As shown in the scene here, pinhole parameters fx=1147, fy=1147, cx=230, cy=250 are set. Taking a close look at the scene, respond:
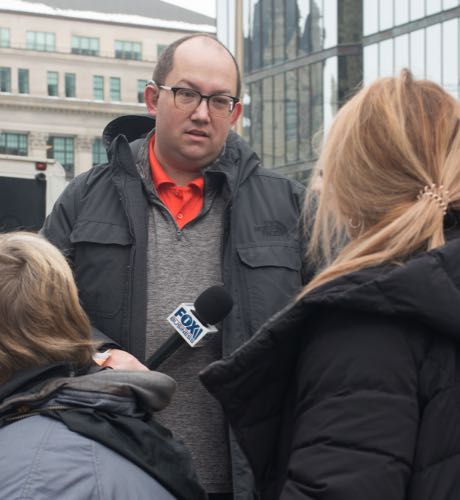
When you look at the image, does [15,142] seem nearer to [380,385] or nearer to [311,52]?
[311,52]

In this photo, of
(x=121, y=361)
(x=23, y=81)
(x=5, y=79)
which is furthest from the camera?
(x=23, y=81)

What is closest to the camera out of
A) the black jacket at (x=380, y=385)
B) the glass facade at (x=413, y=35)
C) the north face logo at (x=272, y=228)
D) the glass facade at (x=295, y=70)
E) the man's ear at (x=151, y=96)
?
the black jacket at (x=380, y=385)

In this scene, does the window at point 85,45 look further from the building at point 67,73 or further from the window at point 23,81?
the window at point 23,81

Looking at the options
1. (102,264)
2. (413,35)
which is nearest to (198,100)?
(102,264)

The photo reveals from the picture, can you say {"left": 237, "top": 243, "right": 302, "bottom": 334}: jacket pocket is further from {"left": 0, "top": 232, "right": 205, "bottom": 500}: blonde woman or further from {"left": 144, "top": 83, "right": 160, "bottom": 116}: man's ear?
{"left": 0, "top": 232, "right": 205, "bottom": 500}: blonde woman

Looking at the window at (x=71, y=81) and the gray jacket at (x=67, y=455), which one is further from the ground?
the window at (x=71, y=81)

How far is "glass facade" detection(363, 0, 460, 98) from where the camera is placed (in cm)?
3353

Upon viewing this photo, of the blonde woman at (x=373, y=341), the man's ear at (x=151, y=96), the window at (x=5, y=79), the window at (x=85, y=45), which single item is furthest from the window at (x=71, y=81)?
the blonde woman at (x=373, y=341)

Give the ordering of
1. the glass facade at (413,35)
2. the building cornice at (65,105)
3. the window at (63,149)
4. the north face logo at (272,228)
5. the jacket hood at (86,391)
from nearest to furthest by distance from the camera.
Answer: the jacket hood at (86,391)
the north face logo at (272,228)
the glass facade at (413,35)
the building cornice at (65,105)
the window at (63,149)

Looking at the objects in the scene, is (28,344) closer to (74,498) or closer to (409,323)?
(74,498)

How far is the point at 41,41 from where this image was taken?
8038cm

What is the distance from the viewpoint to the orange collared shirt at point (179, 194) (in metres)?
3.87

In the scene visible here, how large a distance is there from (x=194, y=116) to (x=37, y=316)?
5.05ft

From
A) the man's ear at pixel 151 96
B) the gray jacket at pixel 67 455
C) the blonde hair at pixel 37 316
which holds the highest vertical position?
the man's ear at pixel 151 96
